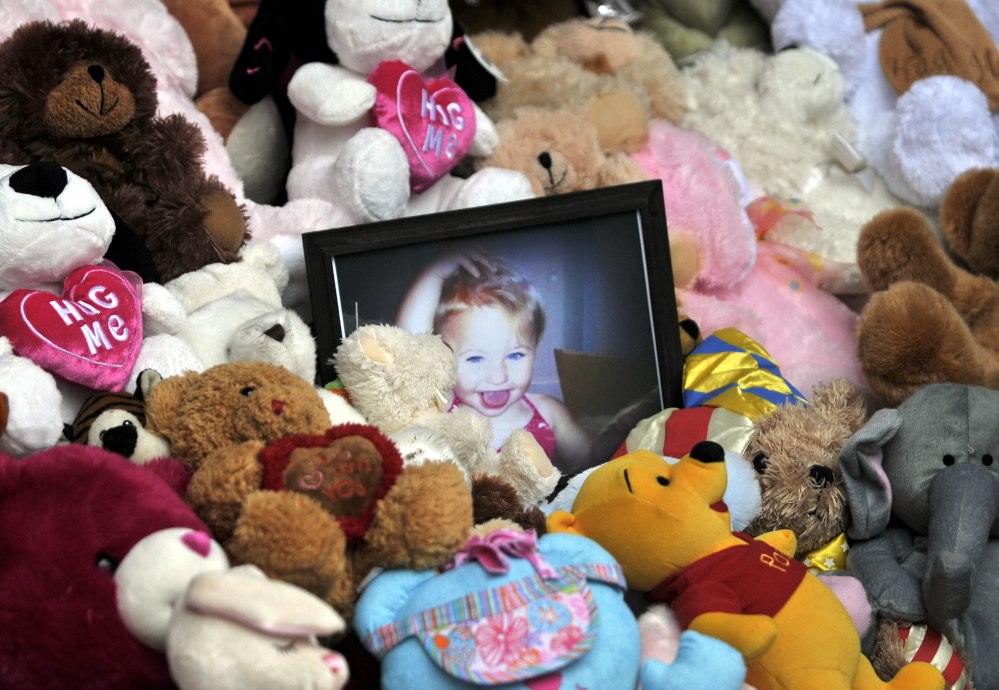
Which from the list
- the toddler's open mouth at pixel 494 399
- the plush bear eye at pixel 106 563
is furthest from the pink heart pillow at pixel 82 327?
the toddler's open mouth at pixel 494 399

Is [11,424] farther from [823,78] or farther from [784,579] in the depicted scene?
[823,78]

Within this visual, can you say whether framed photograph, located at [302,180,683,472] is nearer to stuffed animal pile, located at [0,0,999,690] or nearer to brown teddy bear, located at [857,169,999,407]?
stuffed animal pile, located at [0,0,999,690]

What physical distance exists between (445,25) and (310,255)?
0.40 meters

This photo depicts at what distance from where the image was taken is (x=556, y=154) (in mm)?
1183

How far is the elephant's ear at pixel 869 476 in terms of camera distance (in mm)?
893

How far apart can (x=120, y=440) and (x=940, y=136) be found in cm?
123

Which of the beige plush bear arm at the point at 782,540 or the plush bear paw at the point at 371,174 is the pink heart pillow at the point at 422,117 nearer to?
the plush bear paw at the point at 371,174

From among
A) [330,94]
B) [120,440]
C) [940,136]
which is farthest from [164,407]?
[940,136]

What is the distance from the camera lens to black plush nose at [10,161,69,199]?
2.49 ft

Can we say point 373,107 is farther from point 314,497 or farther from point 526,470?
point 314,497

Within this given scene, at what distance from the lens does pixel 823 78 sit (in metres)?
1.42

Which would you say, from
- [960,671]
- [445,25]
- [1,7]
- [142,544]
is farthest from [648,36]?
[142,544]

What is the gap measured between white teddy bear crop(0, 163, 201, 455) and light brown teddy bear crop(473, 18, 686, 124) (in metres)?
0.65

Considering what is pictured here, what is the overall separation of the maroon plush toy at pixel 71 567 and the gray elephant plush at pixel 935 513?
2.11ft
